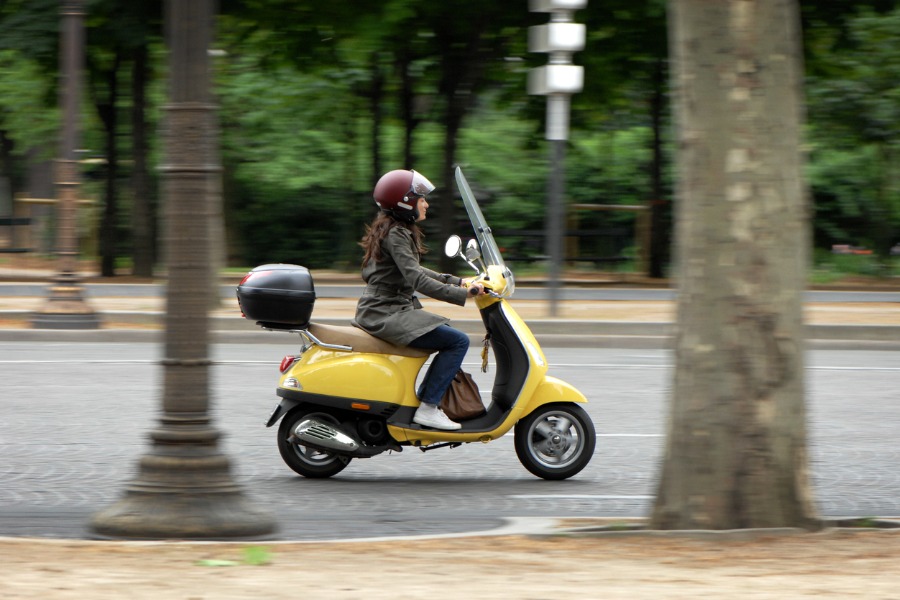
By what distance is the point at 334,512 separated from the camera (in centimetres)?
723

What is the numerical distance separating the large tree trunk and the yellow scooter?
1.95m

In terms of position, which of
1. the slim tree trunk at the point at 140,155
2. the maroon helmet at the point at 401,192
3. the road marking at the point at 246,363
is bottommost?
the road marking at the point at 246,363

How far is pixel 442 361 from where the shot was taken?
7992 millimetres

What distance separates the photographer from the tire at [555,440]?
8156mm

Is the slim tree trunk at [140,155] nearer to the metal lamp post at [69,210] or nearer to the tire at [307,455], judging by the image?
the metal lamp post at [69,210]

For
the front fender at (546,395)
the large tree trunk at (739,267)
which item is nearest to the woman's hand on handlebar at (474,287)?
the front fender at (546,395)

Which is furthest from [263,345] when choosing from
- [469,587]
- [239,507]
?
[469,587]

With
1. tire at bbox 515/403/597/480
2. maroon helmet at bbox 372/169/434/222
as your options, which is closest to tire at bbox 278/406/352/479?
tire at bbox 515/403/597/480

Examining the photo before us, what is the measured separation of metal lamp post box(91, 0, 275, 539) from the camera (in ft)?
19.8

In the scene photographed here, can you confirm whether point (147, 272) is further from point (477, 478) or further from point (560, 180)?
point (477, 478)

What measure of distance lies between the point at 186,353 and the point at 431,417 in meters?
2.20

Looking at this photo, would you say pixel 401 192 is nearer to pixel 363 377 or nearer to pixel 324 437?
pixel 363 377

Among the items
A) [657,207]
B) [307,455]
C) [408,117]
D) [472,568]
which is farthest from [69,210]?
[657,207]

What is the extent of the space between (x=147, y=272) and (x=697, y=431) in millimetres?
21514
